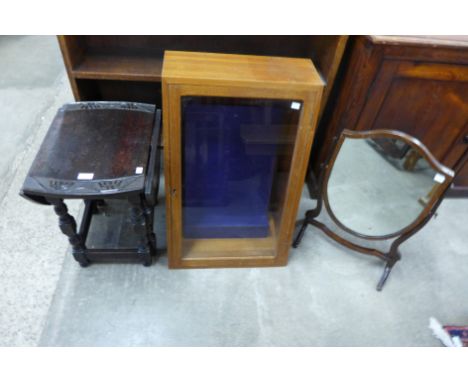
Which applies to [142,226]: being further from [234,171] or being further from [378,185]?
[378,185]

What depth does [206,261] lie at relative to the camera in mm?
1549

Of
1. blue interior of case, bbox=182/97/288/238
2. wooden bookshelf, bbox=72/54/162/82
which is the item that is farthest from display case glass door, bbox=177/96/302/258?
wooden bookshelf, bbox=72/54/162/82

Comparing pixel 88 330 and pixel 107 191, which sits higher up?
pixel 107 191

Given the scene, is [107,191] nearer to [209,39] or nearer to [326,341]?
[209,39]

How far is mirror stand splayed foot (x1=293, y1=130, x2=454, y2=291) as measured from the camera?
52.0 inches

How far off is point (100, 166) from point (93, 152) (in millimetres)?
83

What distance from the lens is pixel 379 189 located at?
1.65 meters

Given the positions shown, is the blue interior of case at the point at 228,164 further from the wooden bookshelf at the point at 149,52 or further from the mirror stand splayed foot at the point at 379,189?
the wooden bookshelf at the point at 149,52

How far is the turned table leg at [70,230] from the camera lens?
4.04 ft

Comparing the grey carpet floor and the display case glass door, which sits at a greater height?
the display case glass door

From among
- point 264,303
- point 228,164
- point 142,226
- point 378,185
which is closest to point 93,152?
point 142,226

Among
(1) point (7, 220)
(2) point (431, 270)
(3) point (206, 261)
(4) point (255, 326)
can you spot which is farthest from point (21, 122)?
(2) point (431, 270)

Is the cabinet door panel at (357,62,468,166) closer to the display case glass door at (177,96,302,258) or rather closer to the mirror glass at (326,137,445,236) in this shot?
the mirror glass at (326,137,445,236)

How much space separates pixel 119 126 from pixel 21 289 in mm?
841
